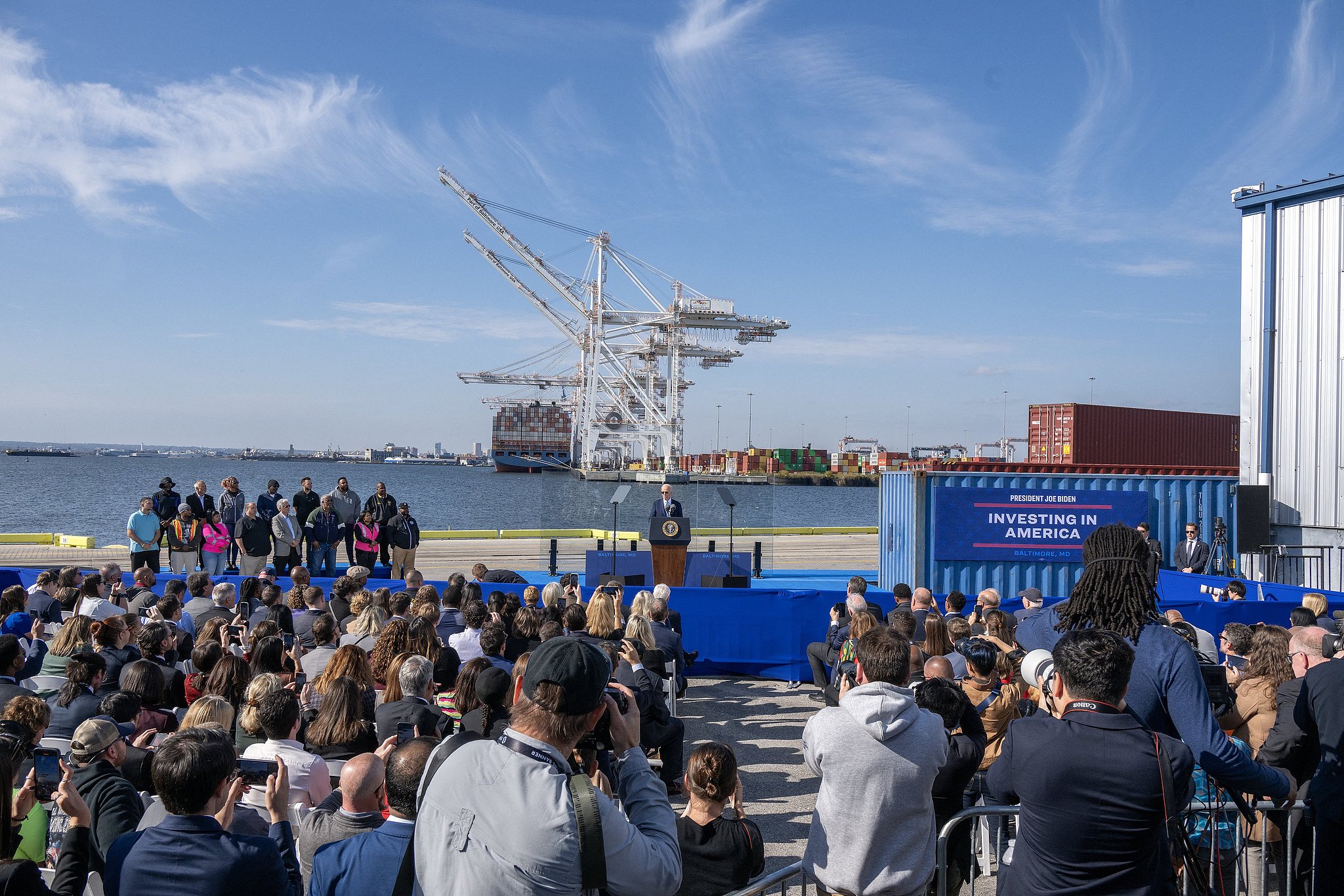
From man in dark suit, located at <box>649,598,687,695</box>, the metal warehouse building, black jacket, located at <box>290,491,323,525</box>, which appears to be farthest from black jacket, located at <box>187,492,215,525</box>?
the metal warehouse building

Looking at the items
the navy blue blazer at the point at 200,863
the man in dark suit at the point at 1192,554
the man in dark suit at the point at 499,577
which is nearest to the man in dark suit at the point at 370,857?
the navy blue blazer at the point at 200,863

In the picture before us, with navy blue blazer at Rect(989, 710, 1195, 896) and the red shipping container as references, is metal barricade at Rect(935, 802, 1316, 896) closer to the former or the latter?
navy blue blazer at Rect(989, 710, 1195, 896)

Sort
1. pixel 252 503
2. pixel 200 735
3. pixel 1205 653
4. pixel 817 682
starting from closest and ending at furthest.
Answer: pixel 200 735 → pixel 1205 653 → pixel 817 682 → pixel 252 503

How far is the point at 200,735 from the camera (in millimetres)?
2783

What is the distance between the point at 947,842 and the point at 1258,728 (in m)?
1.84

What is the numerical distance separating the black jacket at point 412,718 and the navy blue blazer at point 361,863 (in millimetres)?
1683

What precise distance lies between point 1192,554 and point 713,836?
12589 millimetres

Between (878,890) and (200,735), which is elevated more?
(200,735)

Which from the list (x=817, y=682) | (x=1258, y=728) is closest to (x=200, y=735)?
(x=1258, y=728)

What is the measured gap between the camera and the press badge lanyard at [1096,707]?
254cm

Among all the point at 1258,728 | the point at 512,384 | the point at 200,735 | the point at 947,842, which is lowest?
the point at 947,842

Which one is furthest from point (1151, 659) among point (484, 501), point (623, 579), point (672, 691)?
point (484, 501)

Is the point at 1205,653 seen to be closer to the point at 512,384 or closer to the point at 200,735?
the point at 200,735

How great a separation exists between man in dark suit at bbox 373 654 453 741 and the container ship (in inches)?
5114
